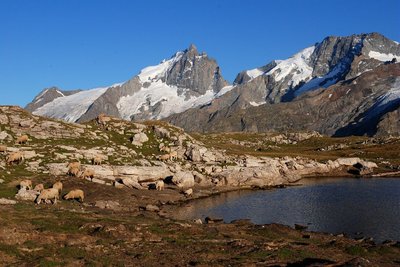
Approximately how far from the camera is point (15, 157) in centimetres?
8988

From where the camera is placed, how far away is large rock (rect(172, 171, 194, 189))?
335 feet

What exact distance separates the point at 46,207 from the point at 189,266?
3256 centimetres

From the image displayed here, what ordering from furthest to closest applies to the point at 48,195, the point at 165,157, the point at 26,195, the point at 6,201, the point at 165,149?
the point at 165,149, the point at 165,157, the point at 48,195, the point at 26,195, the point at 6,201

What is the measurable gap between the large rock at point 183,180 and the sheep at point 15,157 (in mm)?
32184

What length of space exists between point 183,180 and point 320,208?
31.6 meters

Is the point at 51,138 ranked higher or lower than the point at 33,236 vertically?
higher

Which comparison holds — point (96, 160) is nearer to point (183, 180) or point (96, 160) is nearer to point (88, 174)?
point (88, 174)

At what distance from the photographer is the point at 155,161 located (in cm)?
11119

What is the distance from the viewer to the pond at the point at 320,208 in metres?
68.8

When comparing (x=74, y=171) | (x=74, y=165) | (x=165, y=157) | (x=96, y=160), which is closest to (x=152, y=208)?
(x=74, y=171)

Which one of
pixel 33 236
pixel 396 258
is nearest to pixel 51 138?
pixel 33 236

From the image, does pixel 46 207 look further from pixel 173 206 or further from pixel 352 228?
pixel 352 228

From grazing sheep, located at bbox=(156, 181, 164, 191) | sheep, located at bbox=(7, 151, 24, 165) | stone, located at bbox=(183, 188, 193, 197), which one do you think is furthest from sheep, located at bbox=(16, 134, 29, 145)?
stone, located at bbox=(183, 188, 193, 197)

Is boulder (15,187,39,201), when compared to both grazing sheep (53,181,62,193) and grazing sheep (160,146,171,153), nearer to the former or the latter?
grazing sheep (53,181,62,193)
